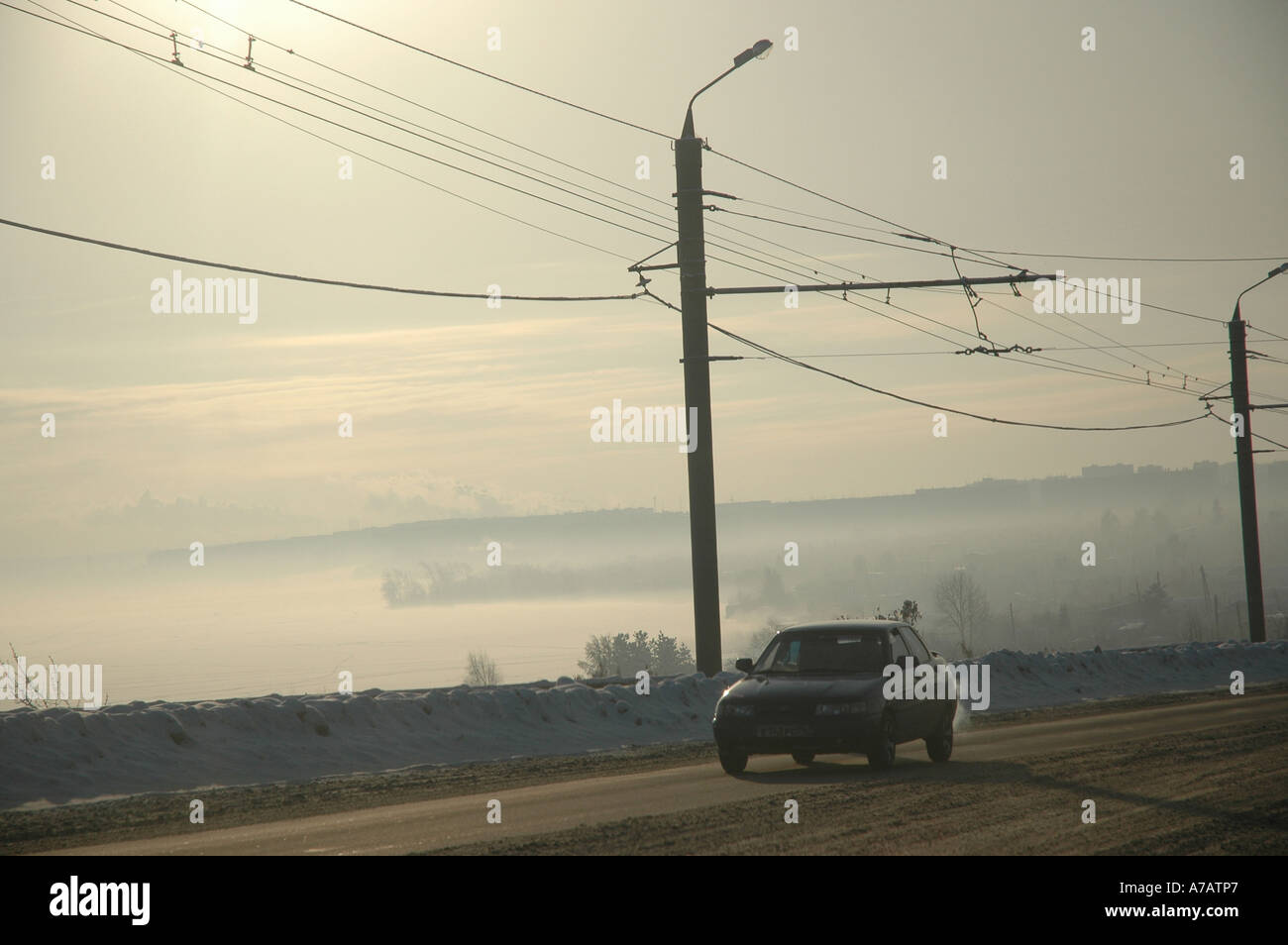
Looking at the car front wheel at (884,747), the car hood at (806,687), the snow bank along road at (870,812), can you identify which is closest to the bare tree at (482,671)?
the car hood at (806,687)

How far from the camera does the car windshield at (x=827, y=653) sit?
14.6m

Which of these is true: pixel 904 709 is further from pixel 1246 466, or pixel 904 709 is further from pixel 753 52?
pixel 1246 466

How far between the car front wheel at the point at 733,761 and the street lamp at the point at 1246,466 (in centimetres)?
3135

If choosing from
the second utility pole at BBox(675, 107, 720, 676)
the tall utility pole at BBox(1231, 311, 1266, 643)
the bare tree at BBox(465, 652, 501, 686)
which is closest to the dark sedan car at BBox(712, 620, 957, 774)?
the second utility pole at BBox(675, 107, 720, 676)

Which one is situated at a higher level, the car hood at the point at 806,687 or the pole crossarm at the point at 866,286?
the pole crossarm at the point at 866,286

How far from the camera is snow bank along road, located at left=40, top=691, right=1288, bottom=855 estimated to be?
919 cm

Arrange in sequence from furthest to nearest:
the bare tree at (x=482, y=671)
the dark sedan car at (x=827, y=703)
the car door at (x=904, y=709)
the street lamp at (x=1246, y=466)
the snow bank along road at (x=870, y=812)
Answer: the bare tree at (x=482, y=671) → the street lamp at (x=1246, y=466) → the car door at (x=904, y=709) → the dark sedan car at (x=827, y=703) → the snow bank along road at (x=870, y=812)

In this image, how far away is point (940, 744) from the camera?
15.2 meters

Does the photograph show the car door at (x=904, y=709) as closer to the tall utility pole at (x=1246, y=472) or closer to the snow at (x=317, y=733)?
the snow at (x=317, y=733)

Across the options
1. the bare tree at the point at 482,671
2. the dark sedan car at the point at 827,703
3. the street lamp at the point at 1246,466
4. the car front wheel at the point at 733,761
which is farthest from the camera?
the bare tree at the point at 482,671

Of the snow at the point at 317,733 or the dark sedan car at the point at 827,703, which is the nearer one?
the dark sedan car at the point at 827,703
